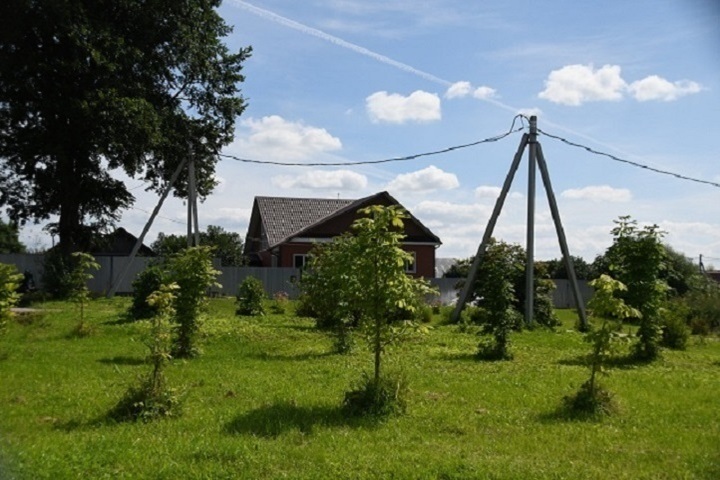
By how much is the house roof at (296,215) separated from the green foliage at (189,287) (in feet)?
87.5

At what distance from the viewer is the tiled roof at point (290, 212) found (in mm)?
42000

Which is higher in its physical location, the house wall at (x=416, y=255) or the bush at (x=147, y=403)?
Result: the house wall at (x=416, y=255)

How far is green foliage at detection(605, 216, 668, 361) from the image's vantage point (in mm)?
12609

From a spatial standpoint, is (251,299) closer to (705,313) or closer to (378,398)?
(705,313)

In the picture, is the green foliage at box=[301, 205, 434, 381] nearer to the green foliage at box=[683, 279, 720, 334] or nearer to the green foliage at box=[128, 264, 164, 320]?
the green foliage at box=[128, 264, 164, 320]

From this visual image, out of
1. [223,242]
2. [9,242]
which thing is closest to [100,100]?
[223,242]

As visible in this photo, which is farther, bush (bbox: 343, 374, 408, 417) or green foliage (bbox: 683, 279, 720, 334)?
green foliage (bbox: 683, 279, 720, 334)

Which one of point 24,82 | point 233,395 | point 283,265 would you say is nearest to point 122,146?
point 24,82

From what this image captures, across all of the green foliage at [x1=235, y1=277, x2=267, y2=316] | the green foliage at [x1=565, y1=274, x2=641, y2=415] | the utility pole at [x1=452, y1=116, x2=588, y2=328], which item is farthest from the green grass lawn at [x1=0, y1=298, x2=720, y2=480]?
the green foliage at [x1=235, y1=277, x2=267, y2=316]

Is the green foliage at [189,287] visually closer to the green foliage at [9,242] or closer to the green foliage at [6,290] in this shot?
the green foliage at [6,290]

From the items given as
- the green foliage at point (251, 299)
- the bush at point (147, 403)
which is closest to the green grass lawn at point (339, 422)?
the bush at point (147, 403)

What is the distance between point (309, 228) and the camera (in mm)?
39344

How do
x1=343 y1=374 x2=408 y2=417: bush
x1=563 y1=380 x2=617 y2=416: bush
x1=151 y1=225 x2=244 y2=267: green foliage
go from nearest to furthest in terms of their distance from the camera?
x1=343 y1=374 x2=408 y2=417: bush
x1=563 y1=380 x2=617 y2=416: bush
x1=151 y1=225 x2=244 y2=267: green foliage

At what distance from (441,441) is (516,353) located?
696 centimetres
